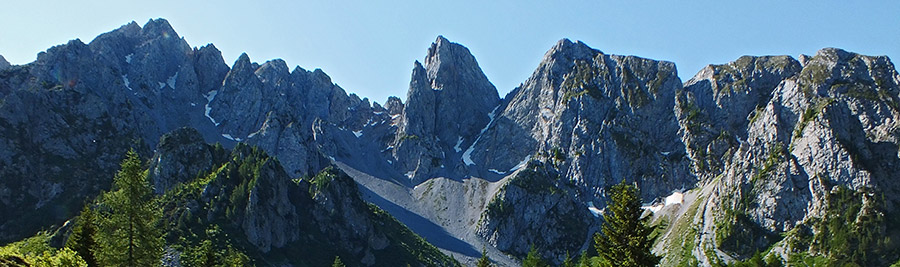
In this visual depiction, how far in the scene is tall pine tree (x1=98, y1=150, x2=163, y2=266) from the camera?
42.3 metres

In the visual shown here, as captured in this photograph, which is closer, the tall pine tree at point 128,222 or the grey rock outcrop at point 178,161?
the tall pine tree at point 128,222

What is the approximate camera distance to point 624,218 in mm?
40594

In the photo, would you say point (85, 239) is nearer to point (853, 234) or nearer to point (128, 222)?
point (128, 222)

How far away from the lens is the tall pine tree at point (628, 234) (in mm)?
39794

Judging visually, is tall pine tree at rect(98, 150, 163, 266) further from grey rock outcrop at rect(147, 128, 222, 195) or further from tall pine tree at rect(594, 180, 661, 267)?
grey rock outcrop at rect(147, 128, 222, 195)

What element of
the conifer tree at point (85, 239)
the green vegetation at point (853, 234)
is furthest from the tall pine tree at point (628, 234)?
the green vegetation at point (853, 234)

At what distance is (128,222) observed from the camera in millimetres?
42844

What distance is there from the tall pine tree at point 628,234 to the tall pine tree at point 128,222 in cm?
3104

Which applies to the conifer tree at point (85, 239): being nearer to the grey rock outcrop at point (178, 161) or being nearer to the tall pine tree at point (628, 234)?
the tall pine tree at point (628, 234)

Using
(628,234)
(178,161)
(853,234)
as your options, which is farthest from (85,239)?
(853,234)

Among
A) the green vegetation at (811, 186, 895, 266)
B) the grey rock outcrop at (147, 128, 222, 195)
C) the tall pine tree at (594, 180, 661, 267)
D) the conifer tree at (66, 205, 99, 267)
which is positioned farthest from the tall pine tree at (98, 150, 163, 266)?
the green vegetation at (811, 186, 895, 266)

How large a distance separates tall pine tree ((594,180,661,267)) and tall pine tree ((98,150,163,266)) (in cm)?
3104

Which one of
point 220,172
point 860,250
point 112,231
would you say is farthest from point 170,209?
point 860,250

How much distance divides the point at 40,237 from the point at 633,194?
158 meters
